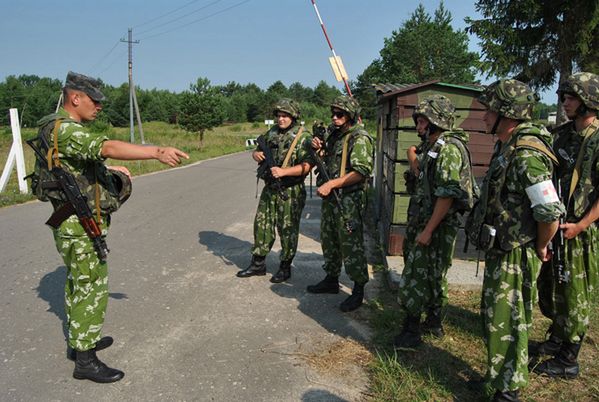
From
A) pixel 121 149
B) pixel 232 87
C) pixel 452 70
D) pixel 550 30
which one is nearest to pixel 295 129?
pixel 121 149

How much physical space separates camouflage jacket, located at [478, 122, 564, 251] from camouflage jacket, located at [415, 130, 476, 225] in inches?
13.1

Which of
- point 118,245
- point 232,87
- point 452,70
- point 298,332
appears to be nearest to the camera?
point 298,332

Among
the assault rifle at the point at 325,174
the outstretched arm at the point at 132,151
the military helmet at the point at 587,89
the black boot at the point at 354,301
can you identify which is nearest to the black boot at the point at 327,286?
the black boot at the point at 354,301

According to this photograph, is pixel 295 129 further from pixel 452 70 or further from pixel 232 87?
pixel 232 87

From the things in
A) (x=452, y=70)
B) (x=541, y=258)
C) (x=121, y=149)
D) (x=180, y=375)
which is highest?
(x=452, y=70)

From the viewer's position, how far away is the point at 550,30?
834 centimetres

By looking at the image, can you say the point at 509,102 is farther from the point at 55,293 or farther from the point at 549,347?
the point at 55,293

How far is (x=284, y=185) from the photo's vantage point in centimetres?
469

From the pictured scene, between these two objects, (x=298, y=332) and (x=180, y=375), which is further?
(x=298, y=332)

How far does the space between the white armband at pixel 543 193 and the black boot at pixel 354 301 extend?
2.13m

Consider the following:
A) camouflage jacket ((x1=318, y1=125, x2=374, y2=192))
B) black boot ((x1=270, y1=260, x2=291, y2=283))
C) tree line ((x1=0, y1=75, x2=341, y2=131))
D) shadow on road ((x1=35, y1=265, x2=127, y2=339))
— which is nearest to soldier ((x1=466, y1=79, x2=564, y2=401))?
camouflage jacket ((x1=318, y1=125, x2=374, y2=192))

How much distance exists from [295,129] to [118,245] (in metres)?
3.11

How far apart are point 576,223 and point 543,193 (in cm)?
87

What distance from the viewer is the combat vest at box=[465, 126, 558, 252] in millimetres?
2405
